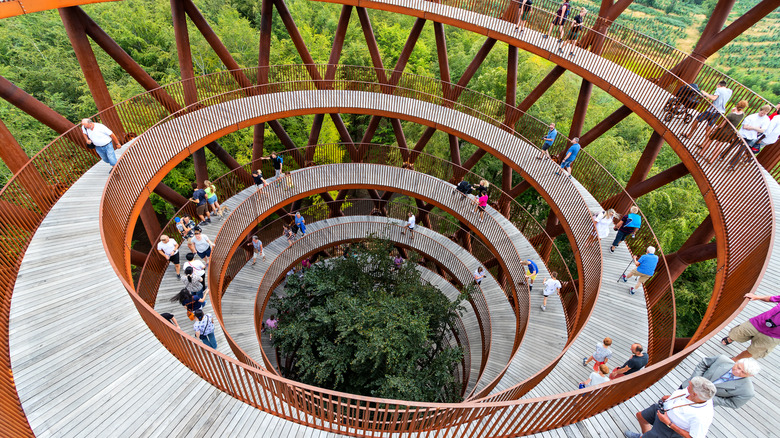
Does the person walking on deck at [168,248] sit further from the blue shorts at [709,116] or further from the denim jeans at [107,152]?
the blue shorts at [709,116]

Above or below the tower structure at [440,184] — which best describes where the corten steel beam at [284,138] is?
above

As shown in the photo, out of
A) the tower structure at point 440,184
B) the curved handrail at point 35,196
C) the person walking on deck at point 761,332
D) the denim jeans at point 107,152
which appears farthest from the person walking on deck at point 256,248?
the person walking on deck at point 761,332

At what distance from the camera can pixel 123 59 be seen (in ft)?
44.2

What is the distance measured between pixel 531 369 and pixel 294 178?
14187 millimetres

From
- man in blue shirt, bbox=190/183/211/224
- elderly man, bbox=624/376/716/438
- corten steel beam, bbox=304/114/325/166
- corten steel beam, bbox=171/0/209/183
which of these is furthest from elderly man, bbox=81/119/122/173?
elderly man, bbox=624/376/716/438

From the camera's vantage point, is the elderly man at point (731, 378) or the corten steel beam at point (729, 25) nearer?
the elderly man at point (731, 378)

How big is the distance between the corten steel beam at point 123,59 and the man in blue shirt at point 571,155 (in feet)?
53.9

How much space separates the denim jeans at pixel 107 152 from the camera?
11.1 metres

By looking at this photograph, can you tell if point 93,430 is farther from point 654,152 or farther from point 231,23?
point 231,23

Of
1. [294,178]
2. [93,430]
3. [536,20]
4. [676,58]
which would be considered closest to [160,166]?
[294,178]

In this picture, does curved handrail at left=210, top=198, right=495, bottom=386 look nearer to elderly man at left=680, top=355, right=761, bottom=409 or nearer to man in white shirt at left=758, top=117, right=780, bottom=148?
elderly man at left=680, top=355, right=761, bottom=409

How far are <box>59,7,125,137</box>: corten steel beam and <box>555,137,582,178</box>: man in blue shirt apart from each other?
16.8 meters

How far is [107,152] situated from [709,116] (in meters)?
18.7

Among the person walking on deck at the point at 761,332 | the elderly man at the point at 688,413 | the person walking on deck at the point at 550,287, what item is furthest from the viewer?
the person walking on deck at the point at 550,287
